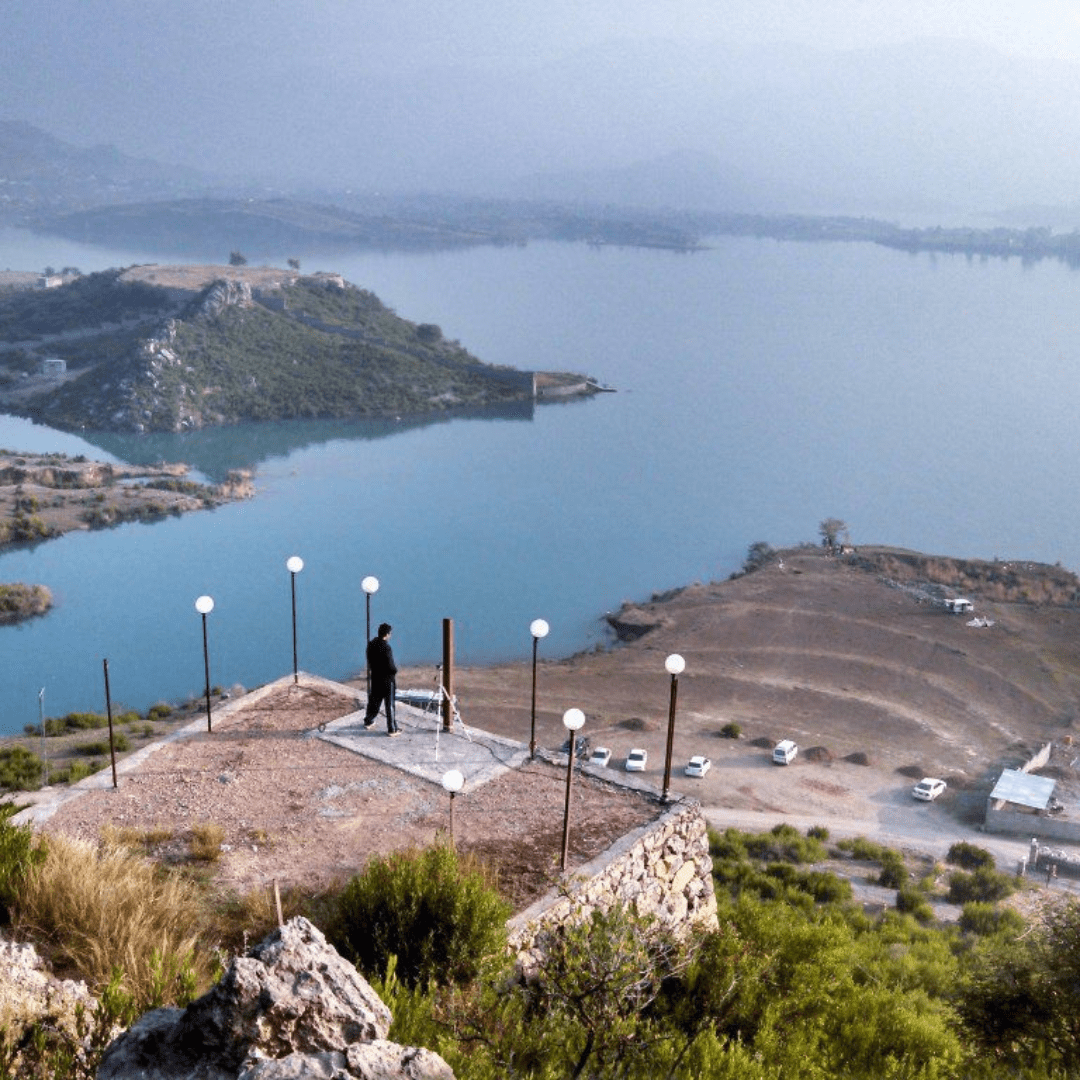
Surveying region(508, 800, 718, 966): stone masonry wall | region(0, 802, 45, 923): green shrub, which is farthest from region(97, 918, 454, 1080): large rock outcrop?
region(508, 800, 718, 966): stone masonry wall

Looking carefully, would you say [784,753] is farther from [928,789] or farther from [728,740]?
[928,789]

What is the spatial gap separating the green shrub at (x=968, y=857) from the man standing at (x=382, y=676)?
12697 millimetres

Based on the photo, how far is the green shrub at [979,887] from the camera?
15500 millimetres

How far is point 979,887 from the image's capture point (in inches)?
617

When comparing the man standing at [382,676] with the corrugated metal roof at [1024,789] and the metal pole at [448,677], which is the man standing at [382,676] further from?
the corrugated metal roof at [1024,789]

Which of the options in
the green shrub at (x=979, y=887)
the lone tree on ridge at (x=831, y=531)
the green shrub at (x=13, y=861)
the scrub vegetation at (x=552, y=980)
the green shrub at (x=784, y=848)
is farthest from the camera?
the lone tree on ridge at (x=831, y=531)

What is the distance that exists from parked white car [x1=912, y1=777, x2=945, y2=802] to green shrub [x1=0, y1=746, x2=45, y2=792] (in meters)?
15.8

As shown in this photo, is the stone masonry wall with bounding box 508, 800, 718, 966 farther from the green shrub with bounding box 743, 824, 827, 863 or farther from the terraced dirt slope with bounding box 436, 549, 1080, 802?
the terraced dirt slope with bounding box 436, 549, 1080, 802

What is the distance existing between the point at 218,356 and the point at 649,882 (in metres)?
55.9

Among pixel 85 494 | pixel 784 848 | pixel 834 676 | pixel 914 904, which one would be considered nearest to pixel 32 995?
pixel 914 904

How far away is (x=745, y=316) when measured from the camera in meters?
104

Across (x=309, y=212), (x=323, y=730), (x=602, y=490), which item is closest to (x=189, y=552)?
(x=602, y=490)

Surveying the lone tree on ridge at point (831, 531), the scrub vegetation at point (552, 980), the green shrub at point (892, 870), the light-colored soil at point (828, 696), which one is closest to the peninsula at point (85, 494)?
the light-colored soil at point (828, 696)

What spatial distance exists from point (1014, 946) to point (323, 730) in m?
5.27
